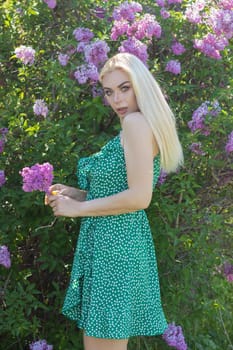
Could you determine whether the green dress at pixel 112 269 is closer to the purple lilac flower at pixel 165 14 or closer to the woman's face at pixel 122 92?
the woman's face at pixel 122 92

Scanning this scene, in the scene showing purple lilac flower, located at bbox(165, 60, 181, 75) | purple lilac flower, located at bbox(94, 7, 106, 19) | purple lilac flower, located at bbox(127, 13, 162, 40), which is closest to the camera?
purple lilac flower, located at bbox(127, 13, 162, 40)

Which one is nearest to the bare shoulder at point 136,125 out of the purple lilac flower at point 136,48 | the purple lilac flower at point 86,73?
the purple lilac flower at point 86,73

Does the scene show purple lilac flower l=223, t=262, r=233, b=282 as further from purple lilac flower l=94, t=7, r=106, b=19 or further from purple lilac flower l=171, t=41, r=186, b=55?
purple lilac flower l=94, t=7, r=106, b=19

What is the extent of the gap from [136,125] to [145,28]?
4.10 feet

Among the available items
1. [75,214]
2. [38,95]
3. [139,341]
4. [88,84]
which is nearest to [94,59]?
[88,84]

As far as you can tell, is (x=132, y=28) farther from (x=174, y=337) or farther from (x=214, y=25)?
(x=174, y=337)

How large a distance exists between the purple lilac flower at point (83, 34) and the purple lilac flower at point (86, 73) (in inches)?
8.7

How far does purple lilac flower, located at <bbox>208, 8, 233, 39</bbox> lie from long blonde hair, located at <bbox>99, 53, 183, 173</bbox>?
1.21m

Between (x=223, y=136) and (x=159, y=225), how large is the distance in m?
0.58

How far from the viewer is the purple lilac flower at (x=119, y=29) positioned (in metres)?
3.68

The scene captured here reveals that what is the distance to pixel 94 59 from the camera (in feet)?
11.6

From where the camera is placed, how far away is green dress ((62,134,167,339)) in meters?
2.77

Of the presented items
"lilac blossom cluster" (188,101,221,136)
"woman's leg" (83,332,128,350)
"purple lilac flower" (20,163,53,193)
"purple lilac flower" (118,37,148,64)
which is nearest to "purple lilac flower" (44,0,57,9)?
"purple lilac flower" (118,37,148,64)

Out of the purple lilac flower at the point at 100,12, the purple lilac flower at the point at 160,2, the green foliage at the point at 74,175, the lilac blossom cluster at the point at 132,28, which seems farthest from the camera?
the purple lilac flower at the point at 160,2
